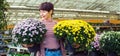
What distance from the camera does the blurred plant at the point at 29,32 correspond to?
3092 millimetres

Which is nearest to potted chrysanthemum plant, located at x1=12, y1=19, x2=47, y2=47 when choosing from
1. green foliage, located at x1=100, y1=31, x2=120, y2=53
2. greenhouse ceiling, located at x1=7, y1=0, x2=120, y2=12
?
green foliage, located at x1=100, y1=31, x2=120, y2=53

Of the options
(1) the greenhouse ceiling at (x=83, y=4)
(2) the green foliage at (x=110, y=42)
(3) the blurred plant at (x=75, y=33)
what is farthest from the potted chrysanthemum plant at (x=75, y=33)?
(1) the greenhouse ceiling at (x=83, y=4)

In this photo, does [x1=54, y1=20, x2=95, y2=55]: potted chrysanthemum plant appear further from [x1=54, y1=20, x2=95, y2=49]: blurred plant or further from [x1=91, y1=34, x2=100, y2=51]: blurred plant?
[x1=91, y1=34, x2=100, y2=51]: blurred plant

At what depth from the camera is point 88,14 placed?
2517cm

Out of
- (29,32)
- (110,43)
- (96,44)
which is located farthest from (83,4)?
(29,32)

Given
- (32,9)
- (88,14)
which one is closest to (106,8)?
(88,14)

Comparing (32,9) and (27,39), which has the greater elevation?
(27,39)

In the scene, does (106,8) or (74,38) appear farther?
(106,8)

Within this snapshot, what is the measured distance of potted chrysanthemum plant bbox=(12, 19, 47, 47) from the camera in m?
3.09

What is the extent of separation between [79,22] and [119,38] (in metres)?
0.89

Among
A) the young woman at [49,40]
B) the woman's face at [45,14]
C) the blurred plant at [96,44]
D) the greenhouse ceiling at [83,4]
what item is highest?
the woman's face at [45,14]

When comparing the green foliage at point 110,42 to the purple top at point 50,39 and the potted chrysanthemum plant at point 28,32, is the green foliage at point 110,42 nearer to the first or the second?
the purple top at point 50,39

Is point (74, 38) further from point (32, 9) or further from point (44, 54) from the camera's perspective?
point (32, 9)

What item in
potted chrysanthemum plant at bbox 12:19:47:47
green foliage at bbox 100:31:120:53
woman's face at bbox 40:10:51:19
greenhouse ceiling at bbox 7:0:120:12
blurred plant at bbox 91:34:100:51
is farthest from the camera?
greenhouse ceiling at bbox 7:0:120:12
